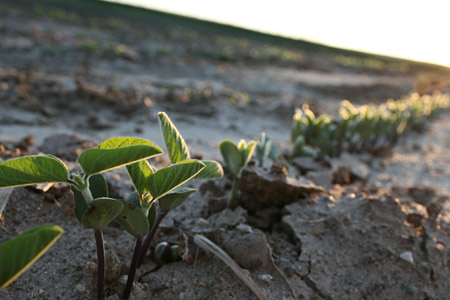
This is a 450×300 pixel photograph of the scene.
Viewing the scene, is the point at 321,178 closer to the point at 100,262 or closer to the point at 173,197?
the point at 173,197

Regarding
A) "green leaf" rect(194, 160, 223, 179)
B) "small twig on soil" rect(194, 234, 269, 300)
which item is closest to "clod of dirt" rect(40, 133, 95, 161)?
"small twig on soil" rect(194, 234, 269, 300)

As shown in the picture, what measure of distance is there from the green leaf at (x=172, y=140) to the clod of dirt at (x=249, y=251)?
1.66 feet

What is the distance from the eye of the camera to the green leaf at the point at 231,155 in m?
1.69

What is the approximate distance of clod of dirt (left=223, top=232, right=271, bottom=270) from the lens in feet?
5.00

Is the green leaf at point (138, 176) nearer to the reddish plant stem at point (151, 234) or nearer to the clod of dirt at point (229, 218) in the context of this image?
the reddish plant stem at point (151, 234)

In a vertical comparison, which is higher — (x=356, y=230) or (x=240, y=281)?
(x=356, y=230)

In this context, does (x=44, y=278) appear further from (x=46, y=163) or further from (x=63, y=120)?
(x=63, y=120)

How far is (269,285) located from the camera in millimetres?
1501

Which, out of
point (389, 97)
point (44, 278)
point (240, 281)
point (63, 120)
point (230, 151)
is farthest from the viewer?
point (389, 97)

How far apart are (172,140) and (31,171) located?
41 centimetres

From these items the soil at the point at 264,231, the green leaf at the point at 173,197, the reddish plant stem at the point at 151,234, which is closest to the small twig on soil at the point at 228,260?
the soil at the point at 264,231

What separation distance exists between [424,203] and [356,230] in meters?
1.20

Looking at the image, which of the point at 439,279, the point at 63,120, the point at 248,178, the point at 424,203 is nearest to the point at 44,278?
the point at 248,178

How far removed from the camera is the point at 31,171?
2.90 feet
